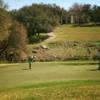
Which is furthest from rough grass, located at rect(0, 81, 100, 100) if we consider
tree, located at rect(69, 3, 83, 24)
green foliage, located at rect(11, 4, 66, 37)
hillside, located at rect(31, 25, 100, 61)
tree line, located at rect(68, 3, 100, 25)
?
tree, located at rect(69, 3, 83, 24)

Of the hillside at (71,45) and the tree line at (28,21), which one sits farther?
the hillside at (71,45)

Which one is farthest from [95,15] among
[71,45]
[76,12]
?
[71,45]

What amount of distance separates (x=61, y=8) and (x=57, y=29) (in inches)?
1559

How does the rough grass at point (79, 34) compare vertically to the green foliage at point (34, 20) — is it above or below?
below

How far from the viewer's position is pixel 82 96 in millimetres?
18266

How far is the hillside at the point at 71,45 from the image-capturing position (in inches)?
2901

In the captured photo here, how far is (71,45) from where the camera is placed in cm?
8562

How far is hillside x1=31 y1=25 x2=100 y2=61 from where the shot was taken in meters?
73.7

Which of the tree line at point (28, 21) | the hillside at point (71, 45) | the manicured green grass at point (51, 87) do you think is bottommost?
the hillside at point (71, 45)

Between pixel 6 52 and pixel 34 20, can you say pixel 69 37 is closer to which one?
pixel 34 20

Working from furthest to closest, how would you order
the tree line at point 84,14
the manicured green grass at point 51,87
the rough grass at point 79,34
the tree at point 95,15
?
the tree line at point 84,14, the tree at point 95,15, the rough grass at point 79,34, the manicured green grass at point 51,87

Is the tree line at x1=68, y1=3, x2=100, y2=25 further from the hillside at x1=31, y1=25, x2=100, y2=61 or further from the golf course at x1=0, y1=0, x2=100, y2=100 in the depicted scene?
the hillside at x1=31, y1=25, x2=100, y2=61

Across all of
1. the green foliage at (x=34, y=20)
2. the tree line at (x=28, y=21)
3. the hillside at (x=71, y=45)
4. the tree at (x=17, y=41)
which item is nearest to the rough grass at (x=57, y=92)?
the tree line at (x=28, y=21)

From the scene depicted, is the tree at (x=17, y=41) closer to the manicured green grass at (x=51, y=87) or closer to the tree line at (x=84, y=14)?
the manicured green grass at (x=51, y=87)
